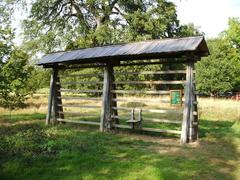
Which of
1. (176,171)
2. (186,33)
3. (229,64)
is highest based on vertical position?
(186,33)

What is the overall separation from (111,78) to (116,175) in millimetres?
6945

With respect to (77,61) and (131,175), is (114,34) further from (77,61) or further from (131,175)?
(131,175)

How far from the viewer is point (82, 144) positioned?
973 centimetres

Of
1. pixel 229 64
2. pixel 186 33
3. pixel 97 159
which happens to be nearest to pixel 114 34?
pixel 186 33

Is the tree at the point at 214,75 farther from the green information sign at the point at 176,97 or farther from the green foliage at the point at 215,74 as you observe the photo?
the green information sign at the point at 176,97

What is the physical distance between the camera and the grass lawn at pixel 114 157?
7.17m

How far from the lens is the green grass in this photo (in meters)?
7.16

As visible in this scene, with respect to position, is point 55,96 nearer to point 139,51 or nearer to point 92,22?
point 139,51

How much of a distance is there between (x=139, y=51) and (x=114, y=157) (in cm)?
445

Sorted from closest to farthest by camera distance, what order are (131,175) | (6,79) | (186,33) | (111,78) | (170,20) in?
(131,175) → (111,78) → (6,79) → (170,20) → (186,33)

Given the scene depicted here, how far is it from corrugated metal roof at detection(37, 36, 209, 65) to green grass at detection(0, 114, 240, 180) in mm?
2969

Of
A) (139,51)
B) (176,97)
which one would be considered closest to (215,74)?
(176,97)

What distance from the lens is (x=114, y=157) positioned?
8609mm

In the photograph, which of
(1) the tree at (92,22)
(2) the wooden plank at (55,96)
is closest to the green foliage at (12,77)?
(2) the wooden plank at (55,96)
